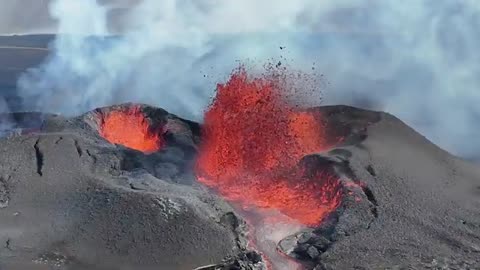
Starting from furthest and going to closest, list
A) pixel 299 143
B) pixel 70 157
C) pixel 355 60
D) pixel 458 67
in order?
1. pixel 355 60
2. pixel 458 67
3. pixel 299 143
4. pixel 70 157

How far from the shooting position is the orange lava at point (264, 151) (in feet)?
28.4

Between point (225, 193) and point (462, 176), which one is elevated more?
point (462, 176)

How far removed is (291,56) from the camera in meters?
15.9

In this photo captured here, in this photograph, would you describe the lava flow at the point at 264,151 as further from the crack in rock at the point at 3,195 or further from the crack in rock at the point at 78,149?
the crack in rock at the point at 3,195

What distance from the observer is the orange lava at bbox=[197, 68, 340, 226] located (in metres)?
→ 8.66

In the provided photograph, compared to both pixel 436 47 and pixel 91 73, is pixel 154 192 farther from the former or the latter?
pixel 436 47

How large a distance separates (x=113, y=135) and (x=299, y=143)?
9.69ft

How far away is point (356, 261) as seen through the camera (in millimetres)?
6992

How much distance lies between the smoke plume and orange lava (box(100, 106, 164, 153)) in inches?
50.9

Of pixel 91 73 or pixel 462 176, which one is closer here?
pixel 462 176

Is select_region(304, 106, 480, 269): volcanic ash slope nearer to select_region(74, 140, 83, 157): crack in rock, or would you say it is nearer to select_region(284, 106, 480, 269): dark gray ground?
select_region(284, 106, 480, 269): dark gray ground

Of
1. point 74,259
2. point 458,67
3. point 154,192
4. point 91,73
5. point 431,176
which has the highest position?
point 458,67

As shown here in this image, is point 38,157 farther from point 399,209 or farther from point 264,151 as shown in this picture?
point 399,209

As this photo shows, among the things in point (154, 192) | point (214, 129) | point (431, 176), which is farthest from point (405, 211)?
point (214, 129)
